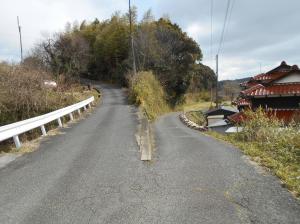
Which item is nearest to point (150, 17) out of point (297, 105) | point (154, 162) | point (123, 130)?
point (297, 105)

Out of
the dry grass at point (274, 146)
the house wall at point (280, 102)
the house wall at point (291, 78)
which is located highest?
the house wall at point (291, 78)

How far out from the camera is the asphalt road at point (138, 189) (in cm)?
457

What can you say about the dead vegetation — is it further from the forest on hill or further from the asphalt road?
the forest on hill

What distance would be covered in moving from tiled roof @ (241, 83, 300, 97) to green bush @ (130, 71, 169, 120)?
7595 mm

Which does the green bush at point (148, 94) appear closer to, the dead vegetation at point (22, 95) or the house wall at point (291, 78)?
the dead vegetation at point (22, 95)

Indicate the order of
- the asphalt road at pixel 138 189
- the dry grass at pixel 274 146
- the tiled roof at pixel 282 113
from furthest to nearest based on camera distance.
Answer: the tiled roof at pixel 282 113 < the dry grass at pixel 274 146 < the asphalt road at pixel 138 189

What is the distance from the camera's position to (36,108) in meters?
18.1

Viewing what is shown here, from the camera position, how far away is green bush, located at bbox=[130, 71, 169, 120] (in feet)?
92.2

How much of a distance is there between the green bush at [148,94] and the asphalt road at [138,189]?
16.3 meters

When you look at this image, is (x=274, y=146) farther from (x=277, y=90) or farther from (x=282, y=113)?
(x=277, y=90)

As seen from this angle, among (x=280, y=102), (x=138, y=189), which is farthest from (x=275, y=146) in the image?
(x=280, y=102)

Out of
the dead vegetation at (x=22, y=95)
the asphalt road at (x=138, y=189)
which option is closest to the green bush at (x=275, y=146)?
the asphalt road at (x=138, y=189)

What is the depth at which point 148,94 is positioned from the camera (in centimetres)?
3197

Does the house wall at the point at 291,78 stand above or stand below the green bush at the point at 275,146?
above
